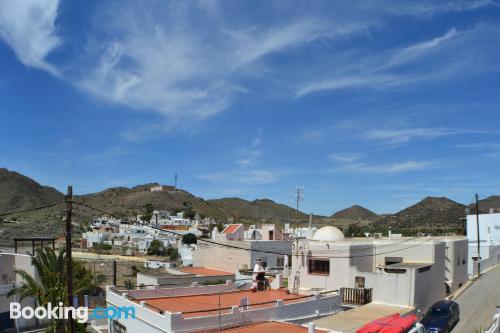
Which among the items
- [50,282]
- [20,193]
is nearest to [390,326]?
[50,282]

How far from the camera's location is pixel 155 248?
309 ft

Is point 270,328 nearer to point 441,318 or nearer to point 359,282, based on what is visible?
point 359,282

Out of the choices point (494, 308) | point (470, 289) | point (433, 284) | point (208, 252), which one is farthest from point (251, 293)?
point (208, 252)

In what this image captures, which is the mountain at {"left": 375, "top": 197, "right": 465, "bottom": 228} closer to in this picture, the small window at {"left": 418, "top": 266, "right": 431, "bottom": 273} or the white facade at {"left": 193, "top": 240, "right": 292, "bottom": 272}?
the white facade at {"left": 193, "top": 240, "right": 292, "bottom": 272}

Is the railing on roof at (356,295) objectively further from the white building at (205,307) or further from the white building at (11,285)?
the white building at (11,285)

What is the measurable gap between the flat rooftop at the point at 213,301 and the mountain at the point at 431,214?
76.3m

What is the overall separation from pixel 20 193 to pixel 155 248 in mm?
76708

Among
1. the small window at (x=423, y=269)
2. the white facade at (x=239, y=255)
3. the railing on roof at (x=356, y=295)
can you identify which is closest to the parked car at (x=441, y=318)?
the small window at (x=423, y=269)

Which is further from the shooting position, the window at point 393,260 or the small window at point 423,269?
the window at point 393,260

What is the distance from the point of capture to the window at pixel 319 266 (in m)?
27.6

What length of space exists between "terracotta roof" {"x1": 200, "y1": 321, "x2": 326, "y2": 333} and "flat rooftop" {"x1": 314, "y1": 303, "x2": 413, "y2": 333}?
97 centimetres

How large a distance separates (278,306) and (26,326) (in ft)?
82.1

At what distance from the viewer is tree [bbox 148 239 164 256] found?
9400 centimetres

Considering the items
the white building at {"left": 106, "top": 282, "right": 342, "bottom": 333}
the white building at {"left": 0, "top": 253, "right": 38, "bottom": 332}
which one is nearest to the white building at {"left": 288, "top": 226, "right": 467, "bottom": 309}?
the white building at {"left": 106, "top": 282, "right": 342, "bottom": 333}
